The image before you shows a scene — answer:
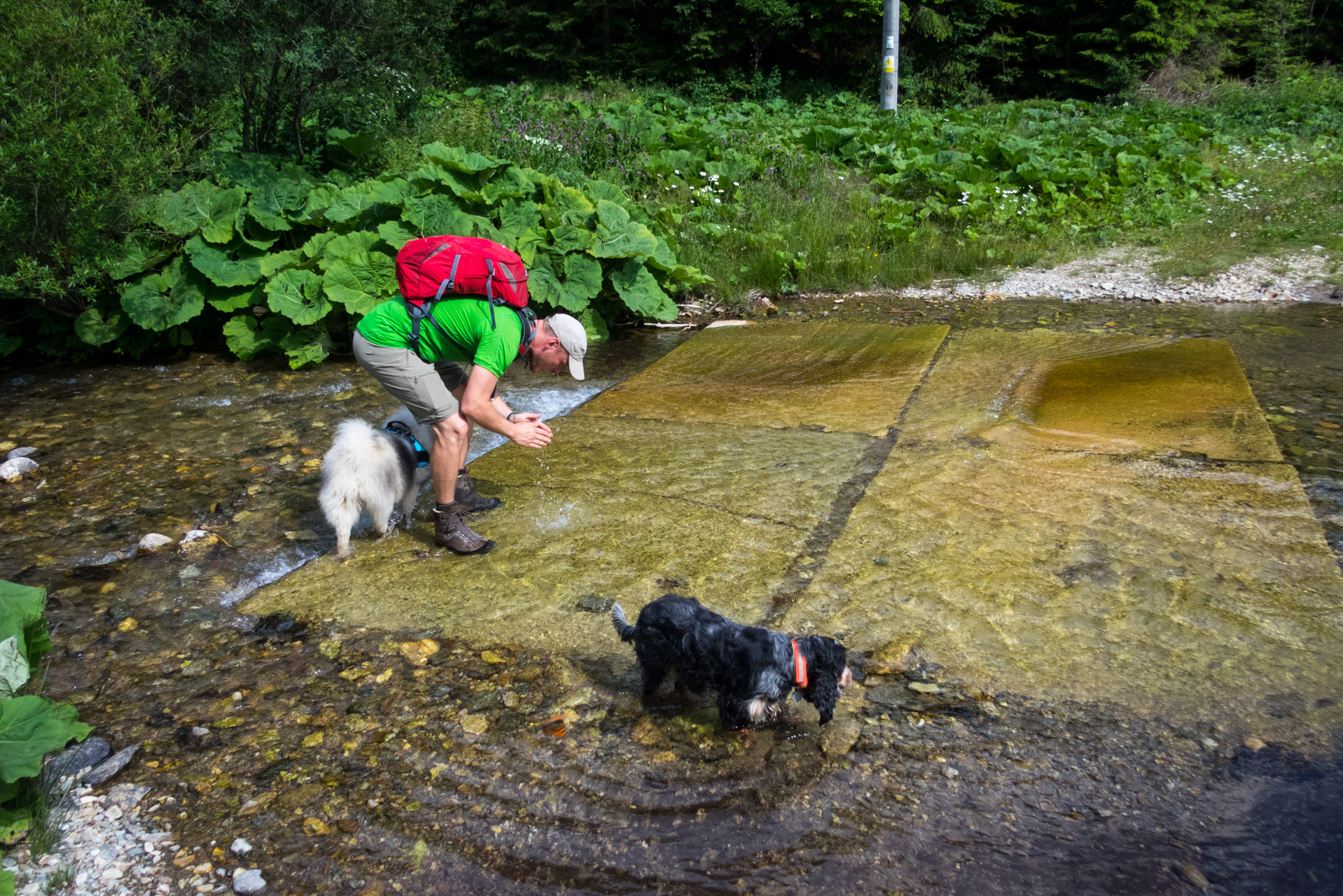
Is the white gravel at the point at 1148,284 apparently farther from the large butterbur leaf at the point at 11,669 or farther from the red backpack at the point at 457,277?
the large butterbur leaf at the point at 11,669

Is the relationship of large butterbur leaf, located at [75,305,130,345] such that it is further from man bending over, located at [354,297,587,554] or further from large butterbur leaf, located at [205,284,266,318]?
man bending over, located at [354,297,587,554]

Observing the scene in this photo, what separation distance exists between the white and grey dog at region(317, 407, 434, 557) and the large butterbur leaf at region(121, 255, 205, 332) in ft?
12.4

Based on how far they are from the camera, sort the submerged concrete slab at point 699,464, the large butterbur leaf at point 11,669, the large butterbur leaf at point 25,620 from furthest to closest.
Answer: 1. the submerged concrete slab at point 699,464
2. the large butterbur leaf at point 25,620
3. the large butterbur leaf at point 11,669

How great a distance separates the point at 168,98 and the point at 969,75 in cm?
2030

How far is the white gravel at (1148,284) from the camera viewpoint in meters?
8.02

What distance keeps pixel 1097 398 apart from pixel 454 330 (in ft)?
13.2

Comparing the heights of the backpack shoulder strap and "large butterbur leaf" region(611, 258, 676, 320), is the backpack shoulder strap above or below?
above

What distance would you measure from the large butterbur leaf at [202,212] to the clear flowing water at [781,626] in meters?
1.94

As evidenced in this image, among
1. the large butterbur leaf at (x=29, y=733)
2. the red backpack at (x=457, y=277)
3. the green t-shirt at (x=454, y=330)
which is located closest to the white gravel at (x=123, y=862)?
the large butterbur leaf at (x=29, y=733)

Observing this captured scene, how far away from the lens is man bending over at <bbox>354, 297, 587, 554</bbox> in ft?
13.4

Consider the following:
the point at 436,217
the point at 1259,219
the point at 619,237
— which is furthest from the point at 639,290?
the point at 1259,219

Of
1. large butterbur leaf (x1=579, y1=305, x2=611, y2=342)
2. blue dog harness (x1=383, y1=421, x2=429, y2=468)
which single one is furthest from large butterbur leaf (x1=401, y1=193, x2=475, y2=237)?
blue dog harness (x1=383, y1=421, x2=429, y2=468)

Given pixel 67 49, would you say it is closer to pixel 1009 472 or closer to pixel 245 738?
pixel 245 738

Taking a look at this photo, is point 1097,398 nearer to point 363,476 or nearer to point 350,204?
point 363,476
